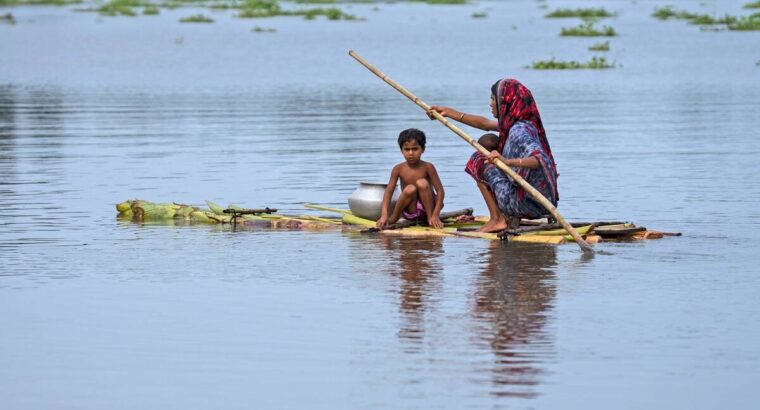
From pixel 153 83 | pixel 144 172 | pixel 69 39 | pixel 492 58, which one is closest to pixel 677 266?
pixel 144 172

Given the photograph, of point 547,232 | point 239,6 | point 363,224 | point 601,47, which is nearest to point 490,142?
point 547,232

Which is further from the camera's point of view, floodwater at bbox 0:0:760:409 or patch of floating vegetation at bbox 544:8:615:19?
patch of floating vegetation at bbox 544:8:615:19

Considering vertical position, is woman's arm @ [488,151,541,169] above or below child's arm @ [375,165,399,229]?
above

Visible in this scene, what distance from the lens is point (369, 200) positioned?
36.0 feet

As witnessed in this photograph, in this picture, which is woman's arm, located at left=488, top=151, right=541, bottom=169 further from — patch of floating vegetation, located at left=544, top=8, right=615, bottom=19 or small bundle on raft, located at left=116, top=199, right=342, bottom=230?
patch of floating vegetation, located at left=544, top=8, right=615, bottom=19

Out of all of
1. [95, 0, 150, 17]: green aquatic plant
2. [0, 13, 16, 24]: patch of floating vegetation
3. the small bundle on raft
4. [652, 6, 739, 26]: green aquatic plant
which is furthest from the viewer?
[95, 0, 150, 17]: green aquatic plant

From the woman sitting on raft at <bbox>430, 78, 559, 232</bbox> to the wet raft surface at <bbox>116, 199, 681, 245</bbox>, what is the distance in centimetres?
18

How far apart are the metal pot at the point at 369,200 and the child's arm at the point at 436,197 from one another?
11.4 inches

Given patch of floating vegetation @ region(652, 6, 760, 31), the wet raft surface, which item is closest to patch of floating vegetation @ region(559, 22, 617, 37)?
patch of floating vegetation @ region(652, 6, 760, 31)

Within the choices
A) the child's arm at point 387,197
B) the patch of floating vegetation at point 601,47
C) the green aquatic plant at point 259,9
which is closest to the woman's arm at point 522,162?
the child's arm at point 387,197

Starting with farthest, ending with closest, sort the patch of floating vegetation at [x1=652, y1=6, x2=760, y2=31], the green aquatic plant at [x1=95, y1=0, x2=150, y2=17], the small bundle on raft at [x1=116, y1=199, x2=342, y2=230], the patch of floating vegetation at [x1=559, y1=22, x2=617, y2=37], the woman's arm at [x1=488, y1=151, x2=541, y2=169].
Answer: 1. the green aquatic plant at [x1=95, y1=0, x2=150, y2=17]
2. the patch of floating vegetation at [x1=652, y1=6, x2=760, y2=31]
3. the patch of floating vegetation at [x1=559, y1=22, x2=617, y2=37]
4. the small bundle on raft at [x1=116, y1=199, x2=342, y2=230]
5. the woman's arm at [x1=488, y1=151, x2=541, y2=169]

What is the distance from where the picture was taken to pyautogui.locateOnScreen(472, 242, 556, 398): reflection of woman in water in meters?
6.86

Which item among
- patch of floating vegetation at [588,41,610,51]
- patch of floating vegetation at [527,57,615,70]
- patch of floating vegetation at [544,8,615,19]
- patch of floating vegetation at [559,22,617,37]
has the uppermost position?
patch of floating vegetation at [544,8,615,19]

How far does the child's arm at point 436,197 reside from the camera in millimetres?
10633
